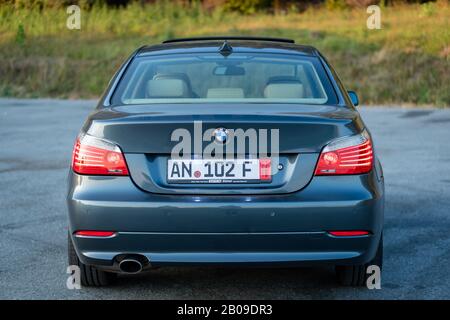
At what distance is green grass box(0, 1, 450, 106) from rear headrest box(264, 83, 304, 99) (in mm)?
15458

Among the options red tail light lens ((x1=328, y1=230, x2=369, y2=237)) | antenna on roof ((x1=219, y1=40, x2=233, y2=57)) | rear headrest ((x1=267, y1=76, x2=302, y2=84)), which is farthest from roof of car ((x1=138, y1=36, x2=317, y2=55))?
red tail light lens ((x1=328, y1=230, x2=369, y2=237))

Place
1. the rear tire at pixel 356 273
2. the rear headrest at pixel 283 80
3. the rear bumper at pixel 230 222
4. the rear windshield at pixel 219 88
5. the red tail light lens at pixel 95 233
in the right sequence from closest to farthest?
the rear bumper at pixel 230 222 < the red tail light lens at pixel 95 233 < the rear tire at pixel 356 273 < the rear windshield at pixel 219 88 < the rear headrest at pixel 283 80

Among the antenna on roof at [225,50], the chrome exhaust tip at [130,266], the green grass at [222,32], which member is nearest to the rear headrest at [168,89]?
the antenna on roof at [225,50]

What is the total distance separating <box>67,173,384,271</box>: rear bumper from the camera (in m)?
4.88

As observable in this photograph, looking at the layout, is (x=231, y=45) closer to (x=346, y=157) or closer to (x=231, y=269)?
(x=231, y=269)

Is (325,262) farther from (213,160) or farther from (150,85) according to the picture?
(150,85)

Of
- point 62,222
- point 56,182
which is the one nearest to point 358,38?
point 56,182

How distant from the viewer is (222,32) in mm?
31938

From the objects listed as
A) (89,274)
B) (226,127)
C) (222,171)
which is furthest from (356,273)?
(89,274)

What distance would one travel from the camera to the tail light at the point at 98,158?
4.99 meters

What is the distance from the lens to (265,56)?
6.14 meters

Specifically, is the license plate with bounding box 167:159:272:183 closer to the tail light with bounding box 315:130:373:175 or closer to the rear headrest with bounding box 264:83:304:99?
the tail light with bounding box 315:130:373:175

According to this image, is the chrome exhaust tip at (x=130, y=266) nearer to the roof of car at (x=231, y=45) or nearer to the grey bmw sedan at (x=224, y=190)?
the grey bmw sedan at (x=224, y=190)

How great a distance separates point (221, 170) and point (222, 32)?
27.3 metres
